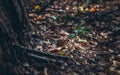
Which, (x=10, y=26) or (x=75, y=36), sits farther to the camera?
(x=75, y=36)

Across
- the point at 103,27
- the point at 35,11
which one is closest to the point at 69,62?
the point at 103,27

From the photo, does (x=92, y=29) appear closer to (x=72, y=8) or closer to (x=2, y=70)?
(x=72, y=8)

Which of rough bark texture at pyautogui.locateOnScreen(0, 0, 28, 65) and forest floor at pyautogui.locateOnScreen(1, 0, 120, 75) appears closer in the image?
rough bark texture at pyautogui.locateOnScreen(0, 0, 28, 65)

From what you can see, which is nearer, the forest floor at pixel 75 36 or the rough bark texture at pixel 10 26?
the rough bark texture at pixel 10 26

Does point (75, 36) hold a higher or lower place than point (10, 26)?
lower
